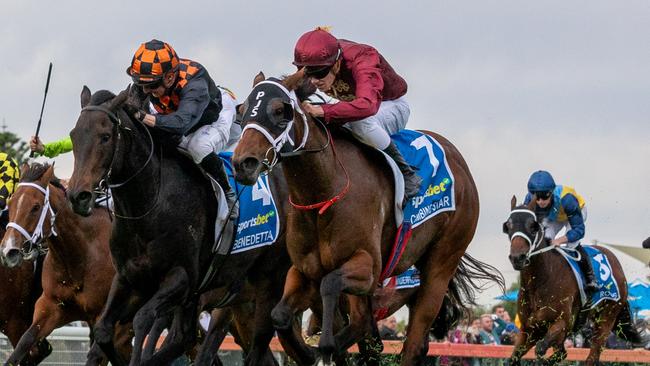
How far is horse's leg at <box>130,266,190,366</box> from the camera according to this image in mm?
7367

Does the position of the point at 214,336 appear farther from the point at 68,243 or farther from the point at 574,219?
the point at 574,219

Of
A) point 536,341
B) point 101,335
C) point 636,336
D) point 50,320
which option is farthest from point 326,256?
point 636,336

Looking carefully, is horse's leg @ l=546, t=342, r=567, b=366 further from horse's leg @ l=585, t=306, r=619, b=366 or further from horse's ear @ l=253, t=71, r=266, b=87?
horse's ear @ l=253, t=71, r=266, b=87

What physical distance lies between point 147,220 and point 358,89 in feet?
5.03

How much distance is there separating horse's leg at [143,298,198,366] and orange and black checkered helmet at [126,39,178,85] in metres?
1.54

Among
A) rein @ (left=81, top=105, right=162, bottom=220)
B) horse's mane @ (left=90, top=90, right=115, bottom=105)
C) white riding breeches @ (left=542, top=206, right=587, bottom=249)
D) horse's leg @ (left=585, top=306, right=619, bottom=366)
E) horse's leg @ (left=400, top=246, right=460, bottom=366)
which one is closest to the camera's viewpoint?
rein @ (left=81, top=105, right=162, bottom=220)

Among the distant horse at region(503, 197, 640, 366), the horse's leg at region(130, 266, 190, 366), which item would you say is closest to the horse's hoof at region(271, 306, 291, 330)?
the horse's leg at region(130, 266, 190, 366)

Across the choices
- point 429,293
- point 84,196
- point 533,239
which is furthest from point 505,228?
point 84,196

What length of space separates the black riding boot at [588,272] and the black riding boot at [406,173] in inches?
218

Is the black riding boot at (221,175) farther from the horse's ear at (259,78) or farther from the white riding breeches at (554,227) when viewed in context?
the white riding breeches at (554,227)

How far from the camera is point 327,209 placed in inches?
287

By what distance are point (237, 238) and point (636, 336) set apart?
23.0ft

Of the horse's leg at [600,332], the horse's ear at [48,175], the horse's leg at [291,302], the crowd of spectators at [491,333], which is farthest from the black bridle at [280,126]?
the crowd of spectators at [491,333]

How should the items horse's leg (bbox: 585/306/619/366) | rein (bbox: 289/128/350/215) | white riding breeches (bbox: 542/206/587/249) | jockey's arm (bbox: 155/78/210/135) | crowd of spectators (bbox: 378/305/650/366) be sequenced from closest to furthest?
1. rein (bbox: 289/128/350/215)
2. jockey's arm (bbox: 155/78/210/135)
3. horse's leg (bbox: 585/306/619/366)
4. white riding breeches (bbox: 542/206/587/249)
5. crowd of spectators (bbox: 378/305/650/366)
